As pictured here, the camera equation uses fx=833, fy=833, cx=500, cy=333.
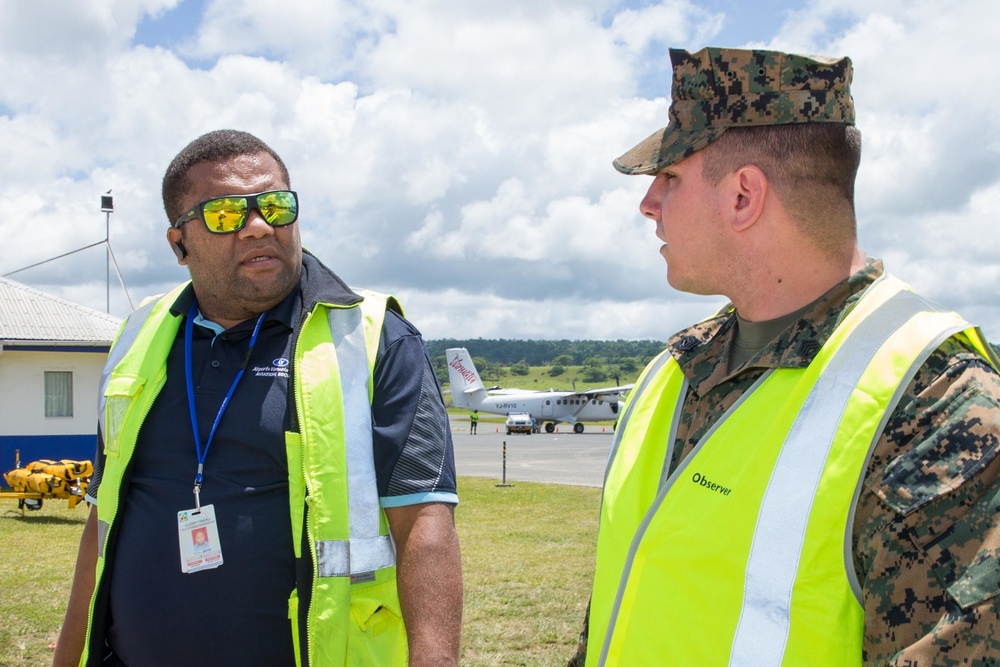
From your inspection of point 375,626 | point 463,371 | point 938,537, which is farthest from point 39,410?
point 463,371

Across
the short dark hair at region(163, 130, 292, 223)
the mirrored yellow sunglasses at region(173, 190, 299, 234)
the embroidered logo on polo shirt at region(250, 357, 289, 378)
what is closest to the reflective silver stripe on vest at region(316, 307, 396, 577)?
the embroidered logo on polo shirt at region(250, 357, 289, 378)

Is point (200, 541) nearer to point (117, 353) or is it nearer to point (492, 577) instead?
point (117, 353)

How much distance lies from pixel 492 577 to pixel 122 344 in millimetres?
5992

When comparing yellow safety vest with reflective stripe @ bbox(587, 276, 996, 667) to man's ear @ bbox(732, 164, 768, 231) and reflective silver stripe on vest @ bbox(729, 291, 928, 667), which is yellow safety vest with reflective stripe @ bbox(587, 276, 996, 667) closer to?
reflective silver stripe on vest @ bbox(729, 291, 928, 667)

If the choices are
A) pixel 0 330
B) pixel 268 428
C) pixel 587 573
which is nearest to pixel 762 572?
pixel 268 428

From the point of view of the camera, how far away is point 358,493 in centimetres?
242

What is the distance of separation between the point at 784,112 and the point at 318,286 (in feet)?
5.29

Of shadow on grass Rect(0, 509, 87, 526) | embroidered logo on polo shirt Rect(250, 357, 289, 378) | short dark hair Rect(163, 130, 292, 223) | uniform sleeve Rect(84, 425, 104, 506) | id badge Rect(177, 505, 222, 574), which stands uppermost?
short dark hair Rect(163, 130, 292, 223)

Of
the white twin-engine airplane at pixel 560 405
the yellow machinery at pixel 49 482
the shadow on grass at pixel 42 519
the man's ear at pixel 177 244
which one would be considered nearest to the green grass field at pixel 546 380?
the white twin-engine airplane at pixel 560 405

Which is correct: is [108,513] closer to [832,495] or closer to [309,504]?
[309,504]

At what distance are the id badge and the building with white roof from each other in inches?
612

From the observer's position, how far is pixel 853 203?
1.67 meters

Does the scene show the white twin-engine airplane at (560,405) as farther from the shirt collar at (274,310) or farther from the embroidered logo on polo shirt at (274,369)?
the embroidered logo on polo shirt at (274,369)

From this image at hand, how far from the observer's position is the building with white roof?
16.8 metres
